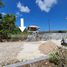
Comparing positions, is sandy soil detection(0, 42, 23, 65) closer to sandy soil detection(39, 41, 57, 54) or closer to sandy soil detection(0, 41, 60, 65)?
sandy soil detection(0, 41, 60, 65)

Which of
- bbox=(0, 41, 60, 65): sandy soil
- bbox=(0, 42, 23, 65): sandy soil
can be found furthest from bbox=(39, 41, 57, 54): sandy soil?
bbox=(0, 42, 23, 65): sandy soil

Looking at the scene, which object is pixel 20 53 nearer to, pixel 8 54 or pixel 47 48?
pixel 8 54

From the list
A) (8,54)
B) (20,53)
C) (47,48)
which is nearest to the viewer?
(8,54)

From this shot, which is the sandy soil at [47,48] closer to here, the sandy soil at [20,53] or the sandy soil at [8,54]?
the sandy soil at [20,53]

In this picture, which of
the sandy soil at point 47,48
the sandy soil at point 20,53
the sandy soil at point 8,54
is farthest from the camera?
the sandy soil at point 47,48

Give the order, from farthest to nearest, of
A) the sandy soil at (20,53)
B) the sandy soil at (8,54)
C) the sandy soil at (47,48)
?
the sandy soil at (47,48), the sandy soil at (20,53), the sandy soil at (8,54)

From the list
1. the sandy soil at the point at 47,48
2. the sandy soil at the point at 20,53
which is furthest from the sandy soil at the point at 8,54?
the sandy soil at the point at 47,48

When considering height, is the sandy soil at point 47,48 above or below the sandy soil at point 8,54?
above

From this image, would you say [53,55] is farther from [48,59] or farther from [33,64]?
[33,64]

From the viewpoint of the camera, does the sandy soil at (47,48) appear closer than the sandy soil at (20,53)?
Result: No

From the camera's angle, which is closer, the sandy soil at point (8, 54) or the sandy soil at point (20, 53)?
the sandy soil at point (8, 54)

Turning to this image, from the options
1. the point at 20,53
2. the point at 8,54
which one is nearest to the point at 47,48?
the point at 20,53

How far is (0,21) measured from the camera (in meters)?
22.9

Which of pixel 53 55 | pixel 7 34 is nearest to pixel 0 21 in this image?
pixel 7 34
